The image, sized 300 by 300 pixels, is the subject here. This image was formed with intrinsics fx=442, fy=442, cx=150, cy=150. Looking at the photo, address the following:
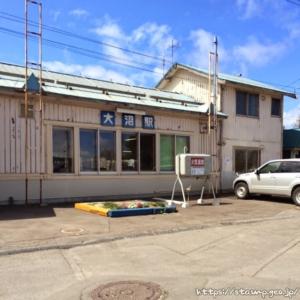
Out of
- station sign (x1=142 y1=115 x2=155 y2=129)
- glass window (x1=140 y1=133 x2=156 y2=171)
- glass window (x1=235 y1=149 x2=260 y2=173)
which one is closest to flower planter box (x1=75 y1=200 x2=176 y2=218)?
glass window (x1=140 y1=133 x2=156 y2=171)

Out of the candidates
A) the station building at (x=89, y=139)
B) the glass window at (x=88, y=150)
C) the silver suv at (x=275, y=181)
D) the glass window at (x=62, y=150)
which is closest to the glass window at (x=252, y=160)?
the station building at (x=89, y=139)

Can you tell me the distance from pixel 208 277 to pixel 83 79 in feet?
46.3

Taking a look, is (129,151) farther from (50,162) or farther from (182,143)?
(50,162)

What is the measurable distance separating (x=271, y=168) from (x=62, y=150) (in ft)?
26.9

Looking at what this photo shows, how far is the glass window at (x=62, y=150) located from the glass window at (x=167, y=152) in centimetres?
421

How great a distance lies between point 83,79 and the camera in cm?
1912

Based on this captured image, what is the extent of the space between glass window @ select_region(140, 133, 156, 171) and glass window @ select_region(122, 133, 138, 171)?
0.32 meters

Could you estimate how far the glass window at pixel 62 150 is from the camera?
50.9 feet

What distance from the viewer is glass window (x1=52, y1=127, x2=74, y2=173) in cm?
1550

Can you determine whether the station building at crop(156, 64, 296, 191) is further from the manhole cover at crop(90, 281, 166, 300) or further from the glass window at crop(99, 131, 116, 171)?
the manhole cover at crop(90, 281, 166, 300)

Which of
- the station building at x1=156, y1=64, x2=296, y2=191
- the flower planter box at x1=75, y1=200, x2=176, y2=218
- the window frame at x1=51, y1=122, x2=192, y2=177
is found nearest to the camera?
the flower planter box at x1=75, y1=200, x2=176, y2=218

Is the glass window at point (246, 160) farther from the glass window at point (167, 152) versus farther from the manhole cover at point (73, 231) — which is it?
the manhole cover at point (73, 231)

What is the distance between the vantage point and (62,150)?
15.7 meters

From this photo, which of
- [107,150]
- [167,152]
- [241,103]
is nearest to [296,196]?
[167,152]
